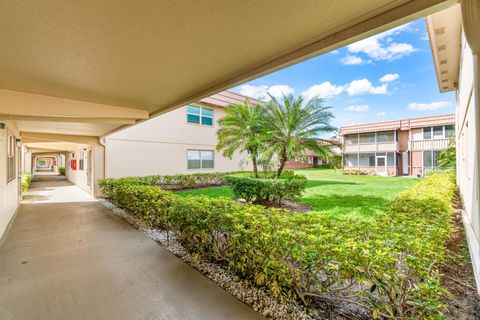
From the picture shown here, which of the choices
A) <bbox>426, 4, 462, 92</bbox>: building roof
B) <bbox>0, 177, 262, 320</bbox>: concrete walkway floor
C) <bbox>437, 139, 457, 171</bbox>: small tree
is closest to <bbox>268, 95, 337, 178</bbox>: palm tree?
<bbox>426, 4, 462, 92</bbox>: building roof

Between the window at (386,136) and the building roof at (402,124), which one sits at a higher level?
the building roof at (402,124)

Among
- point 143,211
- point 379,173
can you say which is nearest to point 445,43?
point 143,211

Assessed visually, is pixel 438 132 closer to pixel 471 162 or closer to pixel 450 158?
pixel 450 158

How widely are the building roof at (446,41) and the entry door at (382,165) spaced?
14785 mm

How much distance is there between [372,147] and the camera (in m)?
22.5

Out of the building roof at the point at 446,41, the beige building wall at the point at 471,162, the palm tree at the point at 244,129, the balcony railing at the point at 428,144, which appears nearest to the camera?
the beige building wall at the point at 471,162

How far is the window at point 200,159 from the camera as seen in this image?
14109 mm

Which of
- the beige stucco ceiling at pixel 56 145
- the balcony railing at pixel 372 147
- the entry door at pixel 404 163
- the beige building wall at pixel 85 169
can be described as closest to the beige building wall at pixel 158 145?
the beige building wall at pixel 85 169

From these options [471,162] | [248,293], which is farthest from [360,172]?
[248,293]

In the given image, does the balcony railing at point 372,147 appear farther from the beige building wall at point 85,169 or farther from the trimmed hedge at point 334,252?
the beige building wall at point 85,169

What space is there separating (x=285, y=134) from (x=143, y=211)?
578 cm

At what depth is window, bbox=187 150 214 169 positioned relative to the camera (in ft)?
46.3

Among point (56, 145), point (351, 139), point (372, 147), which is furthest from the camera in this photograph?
point (351, 139)

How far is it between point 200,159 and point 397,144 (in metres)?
18.7
